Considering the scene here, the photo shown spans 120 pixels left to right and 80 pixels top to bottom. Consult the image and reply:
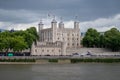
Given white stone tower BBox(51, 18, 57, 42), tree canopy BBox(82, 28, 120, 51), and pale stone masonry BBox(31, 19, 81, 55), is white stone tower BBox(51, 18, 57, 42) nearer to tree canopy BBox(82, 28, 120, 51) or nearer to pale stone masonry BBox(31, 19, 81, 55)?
pale stone masonry BBox(31, 19, 81, 55)

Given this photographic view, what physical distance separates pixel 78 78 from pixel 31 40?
65586mm

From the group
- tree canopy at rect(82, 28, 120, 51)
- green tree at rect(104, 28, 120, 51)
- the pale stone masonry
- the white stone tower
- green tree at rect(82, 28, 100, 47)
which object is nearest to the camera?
the pale stone masonry

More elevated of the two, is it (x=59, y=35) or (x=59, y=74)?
(x=59, y=35)

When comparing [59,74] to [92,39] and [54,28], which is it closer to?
[92,39]

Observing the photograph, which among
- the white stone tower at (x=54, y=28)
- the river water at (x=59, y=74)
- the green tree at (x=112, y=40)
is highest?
the white stone tower at (x=54, y=28)

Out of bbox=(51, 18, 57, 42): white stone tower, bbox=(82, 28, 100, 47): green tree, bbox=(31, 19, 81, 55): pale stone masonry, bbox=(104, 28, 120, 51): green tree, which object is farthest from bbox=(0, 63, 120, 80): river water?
bbox=(51, 18, 57, 42): white stone tower

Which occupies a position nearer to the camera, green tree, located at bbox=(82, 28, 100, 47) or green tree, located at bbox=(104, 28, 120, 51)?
green tree, located at bbox=(104, 28, 120, 51)

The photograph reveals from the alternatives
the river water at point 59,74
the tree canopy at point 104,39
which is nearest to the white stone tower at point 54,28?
the tree canopy at point 104,39

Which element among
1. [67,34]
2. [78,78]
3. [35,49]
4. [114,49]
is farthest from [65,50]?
[78,78]

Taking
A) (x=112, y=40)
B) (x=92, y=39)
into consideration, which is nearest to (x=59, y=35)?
(x=92, y=39)

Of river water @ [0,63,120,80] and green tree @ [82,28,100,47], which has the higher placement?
green tree @ [82,28,100,47]

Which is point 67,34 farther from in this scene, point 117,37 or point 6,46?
point 6,46

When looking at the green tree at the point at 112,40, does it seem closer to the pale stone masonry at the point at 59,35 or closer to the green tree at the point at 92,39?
the green tree at the point at 92,39

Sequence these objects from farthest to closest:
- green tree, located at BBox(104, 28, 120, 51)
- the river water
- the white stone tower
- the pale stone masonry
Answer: the white stone tower < green tree, located at BBox(104, 28, 120, 51) < the pale stone masonry < the river water
